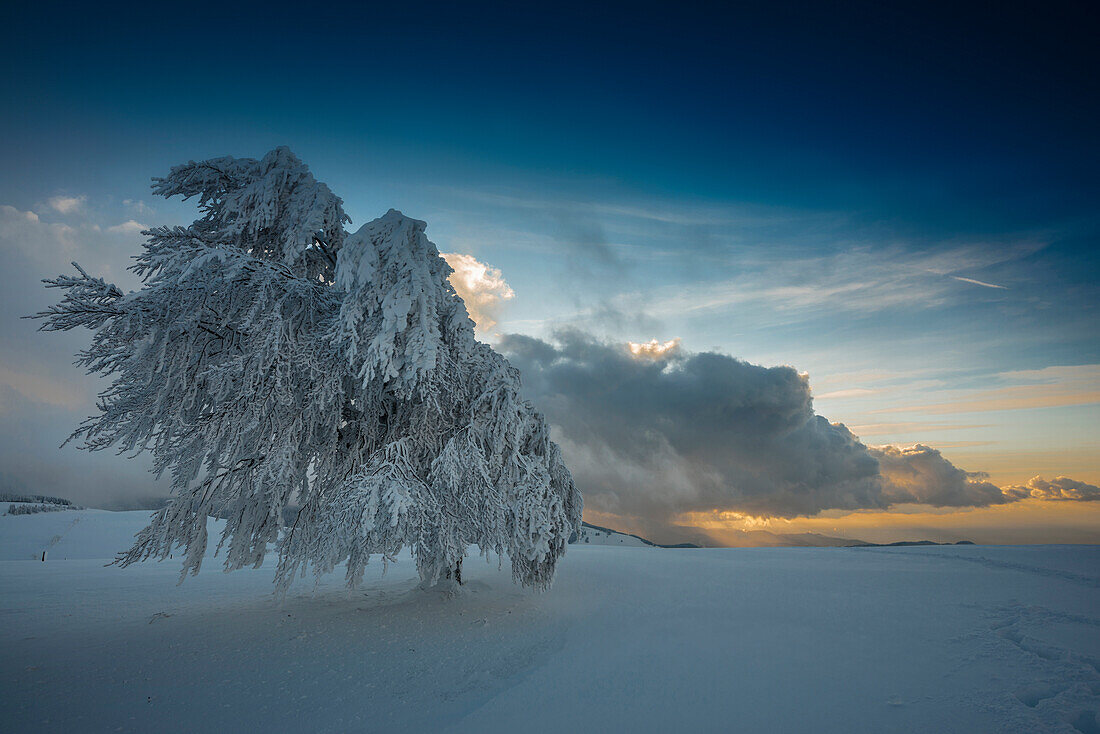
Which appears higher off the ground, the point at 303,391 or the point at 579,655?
the point at 303,391

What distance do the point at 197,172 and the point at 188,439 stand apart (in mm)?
5003

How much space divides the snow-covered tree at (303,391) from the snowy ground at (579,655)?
1.30 meters

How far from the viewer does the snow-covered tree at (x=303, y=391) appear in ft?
24.5

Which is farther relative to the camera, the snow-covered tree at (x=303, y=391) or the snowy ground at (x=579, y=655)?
the snow-covered tree at (x=303, y=391)

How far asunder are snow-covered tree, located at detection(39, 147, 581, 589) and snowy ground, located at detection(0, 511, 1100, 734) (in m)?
1.30

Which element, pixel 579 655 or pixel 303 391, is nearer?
pixel 579 655

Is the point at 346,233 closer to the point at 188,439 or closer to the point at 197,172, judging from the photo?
the point at 197,172

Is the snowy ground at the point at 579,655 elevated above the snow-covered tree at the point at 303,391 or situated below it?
below

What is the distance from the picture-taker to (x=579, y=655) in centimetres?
689

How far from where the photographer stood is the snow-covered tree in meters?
7.48


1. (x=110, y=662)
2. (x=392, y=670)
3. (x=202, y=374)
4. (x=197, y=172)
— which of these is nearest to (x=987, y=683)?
(x=392, y=670)

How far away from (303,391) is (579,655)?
6264 millimetres

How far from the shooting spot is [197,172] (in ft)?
29.6

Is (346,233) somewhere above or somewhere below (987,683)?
above
